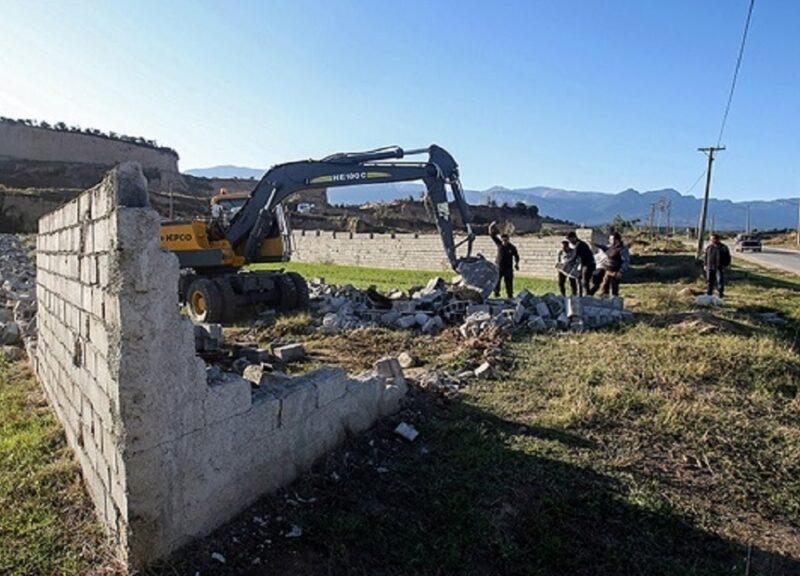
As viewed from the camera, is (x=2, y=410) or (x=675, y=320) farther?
(x=675, y=320)

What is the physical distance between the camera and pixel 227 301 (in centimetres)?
1100

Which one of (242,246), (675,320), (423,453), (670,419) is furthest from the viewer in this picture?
(242,246)

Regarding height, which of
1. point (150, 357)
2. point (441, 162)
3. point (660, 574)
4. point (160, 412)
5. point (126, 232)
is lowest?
point (660, 574)

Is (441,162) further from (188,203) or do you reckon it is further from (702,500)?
(188,203)

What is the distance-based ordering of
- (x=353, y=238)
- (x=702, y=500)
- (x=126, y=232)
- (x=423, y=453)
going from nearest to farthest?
(x=126, y=232) → (x=702, y=500) → (x=423, y=453) → (x=353, y=238)

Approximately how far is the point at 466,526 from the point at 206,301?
8127 mm

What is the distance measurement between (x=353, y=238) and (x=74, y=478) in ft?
74.3

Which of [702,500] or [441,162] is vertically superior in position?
[441,162]

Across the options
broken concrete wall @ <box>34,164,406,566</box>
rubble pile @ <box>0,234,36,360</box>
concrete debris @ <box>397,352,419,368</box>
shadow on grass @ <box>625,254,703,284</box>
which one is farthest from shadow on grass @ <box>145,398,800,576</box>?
shadow on grass @ <box>625,254,703,284</box>

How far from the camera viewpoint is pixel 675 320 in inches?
379

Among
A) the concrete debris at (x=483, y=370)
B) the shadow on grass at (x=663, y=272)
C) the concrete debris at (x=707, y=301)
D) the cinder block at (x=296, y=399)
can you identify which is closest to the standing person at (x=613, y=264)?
the concrete debris at (x=707, y=301)

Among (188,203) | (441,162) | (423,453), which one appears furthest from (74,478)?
(188,203)

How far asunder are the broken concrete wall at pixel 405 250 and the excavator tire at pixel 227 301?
1164 cm

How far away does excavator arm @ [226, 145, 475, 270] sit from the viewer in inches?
484
